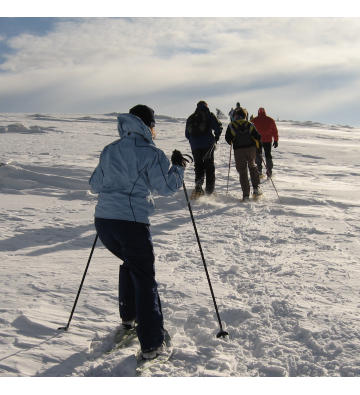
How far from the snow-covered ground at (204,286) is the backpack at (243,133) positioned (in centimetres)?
131

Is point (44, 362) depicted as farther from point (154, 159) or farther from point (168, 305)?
point (154, 159)

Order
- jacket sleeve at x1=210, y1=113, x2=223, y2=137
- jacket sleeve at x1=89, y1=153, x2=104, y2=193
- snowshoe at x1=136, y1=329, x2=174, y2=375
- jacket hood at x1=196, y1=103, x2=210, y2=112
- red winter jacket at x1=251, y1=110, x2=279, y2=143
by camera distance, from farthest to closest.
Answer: red winter jacket at x1=251, y1=110, x2=279, y2=143 < jacket sleeve at x1=210, y1=113, x2=223, y2=137 < jacket hood at x1=196, y1=103, x2=210, y2=112 < jacket sleeve at x1=89, y1=153, x2=104, y2=193 < snowshoe at x1=136, y1=329, x2=174, y2=375

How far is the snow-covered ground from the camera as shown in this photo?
7.51 ft

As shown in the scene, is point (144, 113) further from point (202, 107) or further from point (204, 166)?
point (204, 166)

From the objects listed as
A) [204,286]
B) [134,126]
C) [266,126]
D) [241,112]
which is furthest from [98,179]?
[266,126]

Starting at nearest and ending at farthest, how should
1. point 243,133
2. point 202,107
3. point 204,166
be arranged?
point 202,107 → point 243,133 → point 204,166

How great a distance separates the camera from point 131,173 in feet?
7.50

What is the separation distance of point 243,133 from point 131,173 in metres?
5.00

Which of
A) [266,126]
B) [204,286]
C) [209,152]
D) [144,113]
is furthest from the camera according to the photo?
[266,126]

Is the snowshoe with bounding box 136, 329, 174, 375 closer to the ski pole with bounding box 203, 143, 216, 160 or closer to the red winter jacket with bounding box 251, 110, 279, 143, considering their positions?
the ski pole with bounding box 203, 143, 216, 160

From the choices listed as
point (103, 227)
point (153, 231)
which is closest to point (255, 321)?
point (103, 227)

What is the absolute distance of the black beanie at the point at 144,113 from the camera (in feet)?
7.94

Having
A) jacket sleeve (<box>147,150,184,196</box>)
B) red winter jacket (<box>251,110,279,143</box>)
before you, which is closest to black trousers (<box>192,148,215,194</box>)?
red winter jacket (<box>251,110,279,143</box>)

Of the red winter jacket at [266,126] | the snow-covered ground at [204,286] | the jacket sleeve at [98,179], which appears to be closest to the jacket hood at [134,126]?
the jacket sleeve at [98,179]
